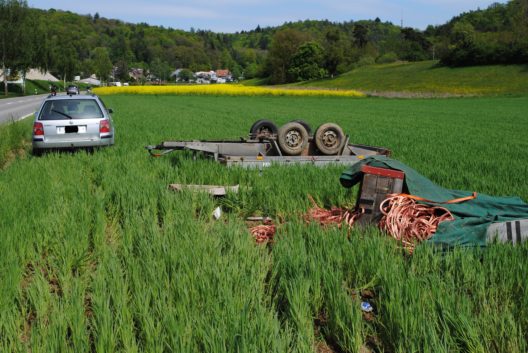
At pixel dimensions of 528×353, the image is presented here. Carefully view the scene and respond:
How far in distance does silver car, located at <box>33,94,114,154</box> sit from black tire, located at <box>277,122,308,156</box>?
4307 millimetres

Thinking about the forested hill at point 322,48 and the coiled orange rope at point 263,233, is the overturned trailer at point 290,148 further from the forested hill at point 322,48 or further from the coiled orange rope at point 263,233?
the forested hill at point 322,48

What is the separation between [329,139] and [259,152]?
4.81ft

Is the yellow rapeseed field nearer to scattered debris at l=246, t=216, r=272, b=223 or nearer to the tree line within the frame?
the tree line

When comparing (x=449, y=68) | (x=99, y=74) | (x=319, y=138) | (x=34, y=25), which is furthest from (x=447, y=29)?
(x=319, y=138)

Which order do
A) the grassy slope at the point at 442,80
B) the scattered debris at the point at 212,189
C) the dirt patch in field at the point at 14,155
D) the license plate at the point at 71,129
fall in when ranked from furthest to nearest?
the grassy slope at the point at 442,80 → the license plate at the point at 71,129 → the dirt patch in field at the point at 14,155 → the scattered debris at the point at 212,189

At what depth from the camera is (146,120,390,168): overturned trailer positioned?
9477 mm

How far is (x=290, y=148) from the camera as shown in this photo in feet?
32.7

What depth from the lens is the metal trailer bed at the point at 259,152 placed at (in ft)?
30.2

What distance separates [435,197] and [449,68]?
8237 centimetres

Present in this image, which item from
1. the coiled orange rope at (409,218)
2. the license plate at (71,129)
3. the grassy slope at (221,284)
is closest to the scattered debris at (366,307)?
the grassy slope at (221,284)

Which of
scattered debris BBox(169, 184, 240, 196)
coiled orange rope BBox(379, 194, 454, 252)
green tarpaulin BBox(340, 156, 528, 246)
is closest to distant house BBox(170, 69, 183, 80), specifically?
scattered debris BBox(169, 184, 240, 196)

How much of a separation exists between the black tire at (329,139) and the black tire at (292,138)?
285 mm

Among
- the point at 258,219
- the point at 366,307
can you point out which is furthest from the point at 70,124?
the point at 366,307

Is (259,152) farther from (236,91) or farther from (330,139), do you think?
(236,91)
